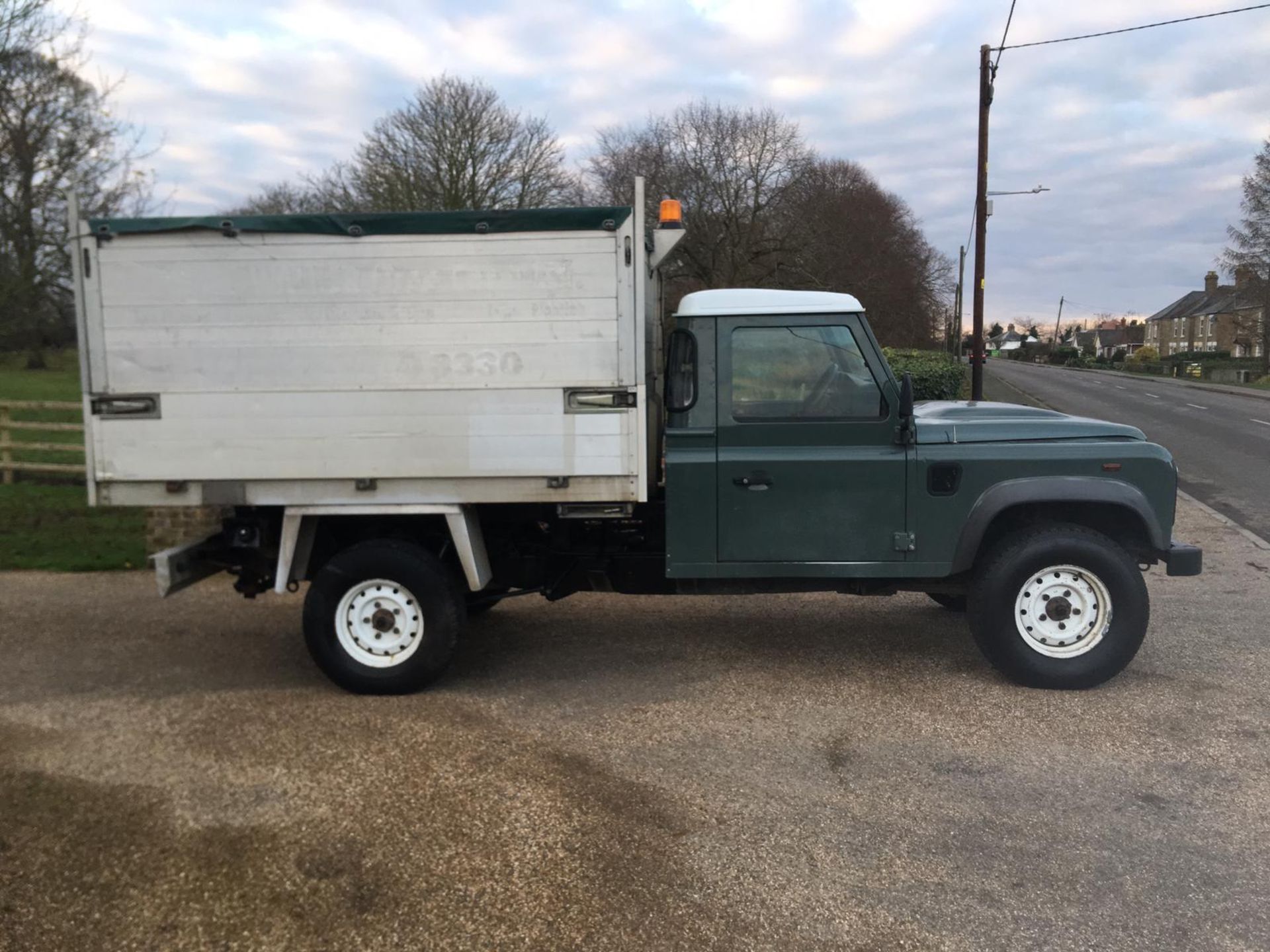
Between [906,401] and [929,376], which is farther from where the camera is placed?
[929,376]

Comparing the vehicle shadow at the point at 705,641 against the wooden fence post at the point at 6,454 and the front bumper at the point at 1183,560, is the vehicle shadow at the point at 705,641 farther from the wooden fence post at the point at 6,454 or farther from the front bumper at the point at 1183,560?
the wooden fence post at the point at 6,454

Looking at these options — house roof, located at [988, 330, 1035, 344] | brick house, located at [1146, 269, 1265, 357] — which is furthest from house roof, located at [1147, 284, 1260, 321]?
house roof, located at [988, 330, 1035, 344]

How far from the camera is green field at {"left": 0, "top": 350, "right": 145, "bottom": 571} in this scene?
8438 mm

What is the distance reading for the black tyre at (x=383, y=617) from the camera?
5051 mm

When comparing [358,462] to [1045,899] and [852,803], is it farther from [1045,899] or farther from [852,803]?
[1045,899]

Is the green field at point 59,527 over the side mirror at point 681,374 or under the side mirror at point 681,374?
under

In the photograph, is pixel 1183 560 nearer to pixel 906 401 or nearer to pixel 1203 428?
pixel 906 401

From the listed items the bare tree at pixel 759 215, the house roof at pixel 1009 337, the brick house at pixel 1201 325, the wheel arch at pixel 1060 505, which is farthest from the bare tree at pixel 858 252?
the house roof at pixel 1009 337

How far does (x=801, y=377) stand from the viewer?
16.7ft

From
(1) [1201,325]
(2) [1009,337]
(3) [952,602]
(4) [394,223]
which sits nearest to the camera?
(4) [394,223]

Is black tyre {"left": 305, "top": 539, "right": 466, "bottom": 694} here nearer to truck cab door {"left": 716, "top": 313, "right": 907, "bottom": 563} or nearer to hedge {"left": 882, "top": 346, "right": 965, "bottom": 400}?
truck cab door {"left": 716, "top": 313, "right": 907, "bottom": 563}

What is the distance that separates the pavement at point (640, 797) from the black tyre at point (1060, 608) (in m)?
0.17

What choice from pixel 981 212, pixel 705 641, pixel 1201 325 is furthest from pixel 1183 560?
pixel 1201 325

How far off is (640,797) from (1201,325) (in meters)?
109
